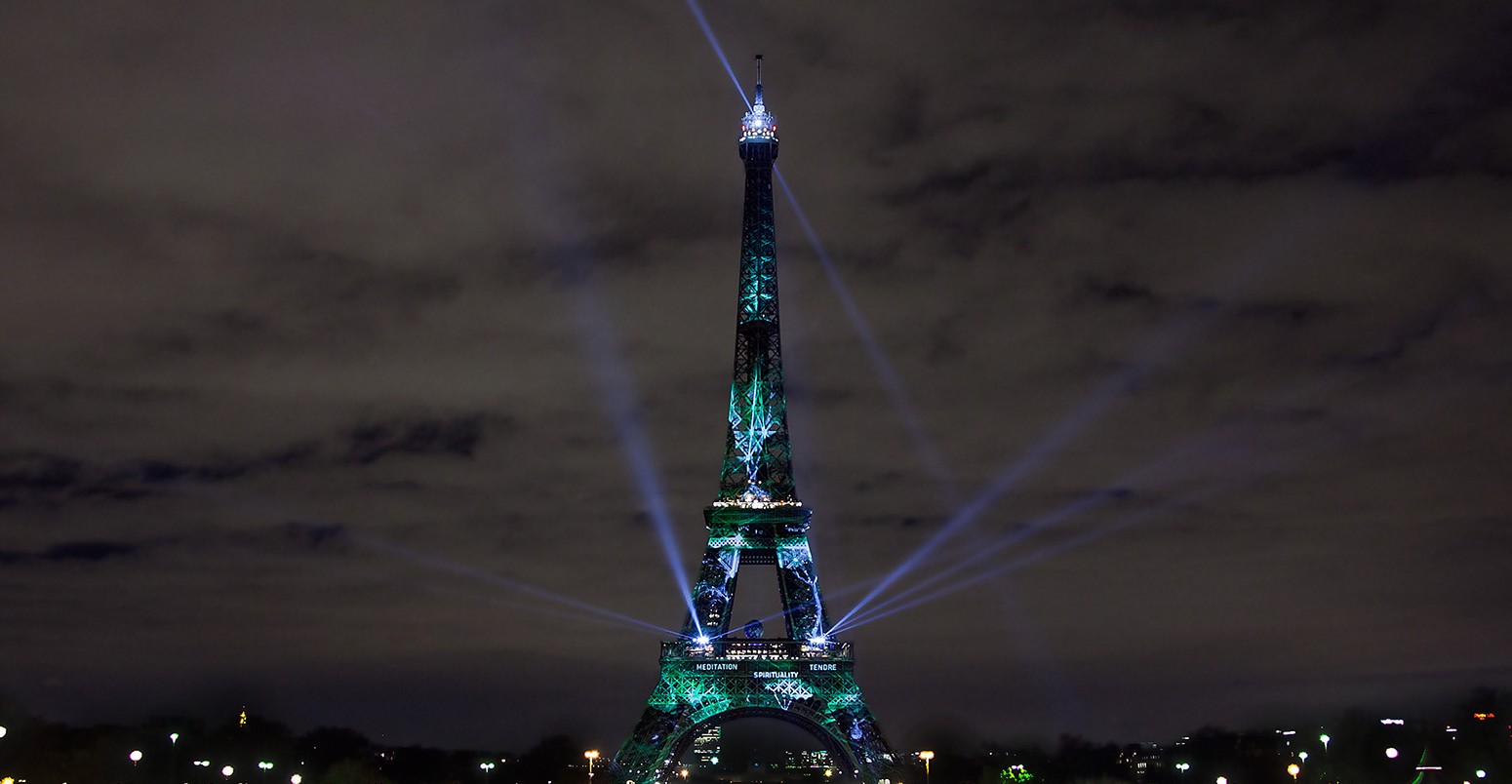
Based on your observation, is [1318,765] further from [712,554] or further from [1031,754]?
[1031,754]

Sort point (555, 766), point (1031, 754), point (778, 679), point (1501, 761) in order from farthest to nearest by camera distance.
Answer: point (1031, 754), point (555, 766), point (778, 679), point (1501, 761)

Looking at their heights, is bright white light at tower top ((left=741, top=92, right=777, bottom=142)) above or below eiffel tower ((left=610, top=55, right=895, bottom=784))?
above

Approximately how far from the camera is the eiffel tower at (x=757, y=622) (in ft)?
361

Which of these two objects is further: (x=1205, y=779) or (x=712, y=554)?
(x=1205, y=779)

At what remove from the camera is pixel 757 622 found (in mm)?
120562

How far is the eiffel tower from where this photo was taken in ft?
361

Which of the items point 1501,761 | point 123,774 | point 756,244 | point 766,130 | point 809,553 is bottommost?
point 1501,761

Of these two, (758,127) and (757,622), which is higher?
(758,127)

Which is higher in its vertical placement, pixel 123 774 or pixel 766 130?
pixel 766 130

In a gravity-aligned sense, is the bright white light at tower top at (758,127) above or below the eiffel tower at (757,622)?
above

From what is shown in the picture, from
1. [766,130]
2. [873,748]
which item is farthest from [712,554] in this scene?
[766,130]

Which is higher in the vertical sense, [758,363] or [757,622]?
[758,363]

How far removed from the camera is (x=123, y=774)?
371 ft

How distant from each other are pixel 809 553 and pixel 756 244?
84.4 feet
